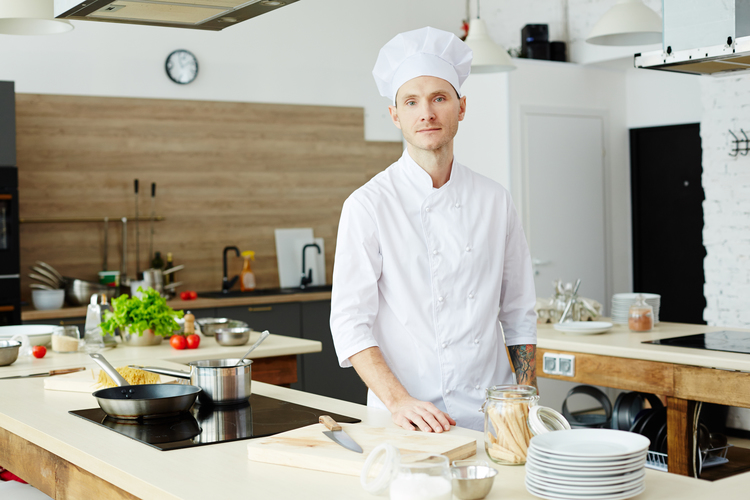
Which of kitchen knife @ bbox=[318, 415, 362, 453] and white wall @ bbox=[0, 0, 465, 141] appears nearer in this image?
kitchen knife @ bbox=[318, 415, 362, 453]

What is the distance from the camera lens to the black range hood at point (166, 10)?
2.21 metres

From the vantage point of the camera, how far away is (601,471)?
4.18 feet

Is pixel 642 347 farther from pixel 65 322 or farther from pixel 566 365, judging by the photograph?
pixel 65 322

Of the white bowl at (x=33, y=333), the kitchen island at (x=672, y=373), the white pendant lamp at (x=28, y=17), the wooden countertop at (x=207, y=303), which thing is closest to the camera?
the white pendant lamp at (x=28, y=17)

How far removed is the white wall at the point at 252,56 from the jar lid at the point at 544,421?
5.16 meters

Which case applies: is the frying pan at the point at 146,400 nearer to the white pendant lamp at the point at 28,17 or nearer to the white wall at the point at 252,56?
the white pendant lamp at the point at 28,17

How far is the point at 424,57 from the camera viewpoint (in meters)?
2.11

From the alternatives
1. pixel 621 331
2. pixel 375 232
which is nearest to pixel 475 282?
pixel 375 232

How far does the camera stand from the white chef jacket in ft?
6.96

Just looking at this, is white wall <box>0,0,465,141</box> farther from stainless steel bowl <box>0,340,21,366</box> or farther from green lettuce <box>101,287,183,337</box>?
stainless steel bowl <box>0,340,21,366</box>

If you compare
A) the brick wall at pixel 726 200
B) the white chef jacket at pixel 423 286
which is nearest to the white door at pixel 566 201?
the brick wall at pixel 726 200

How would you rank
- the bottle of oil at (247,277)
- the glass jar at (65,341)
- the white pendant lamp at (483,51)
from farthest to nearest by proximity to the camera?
the bottle of oil at (247,277) → the white pendant lamp at (483,51) → the glass jar at (65,341)

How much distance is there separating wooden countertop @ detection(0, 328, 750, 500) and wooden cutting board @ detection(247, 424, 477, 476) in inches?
0.7

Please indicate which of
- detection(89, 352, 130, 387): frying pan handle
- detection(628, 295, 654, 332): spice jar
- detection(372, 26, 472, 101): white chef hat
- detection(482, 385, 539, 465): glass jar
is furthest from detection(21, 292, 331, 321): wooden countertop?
detection(482, 385, 539, 465): glass jar
